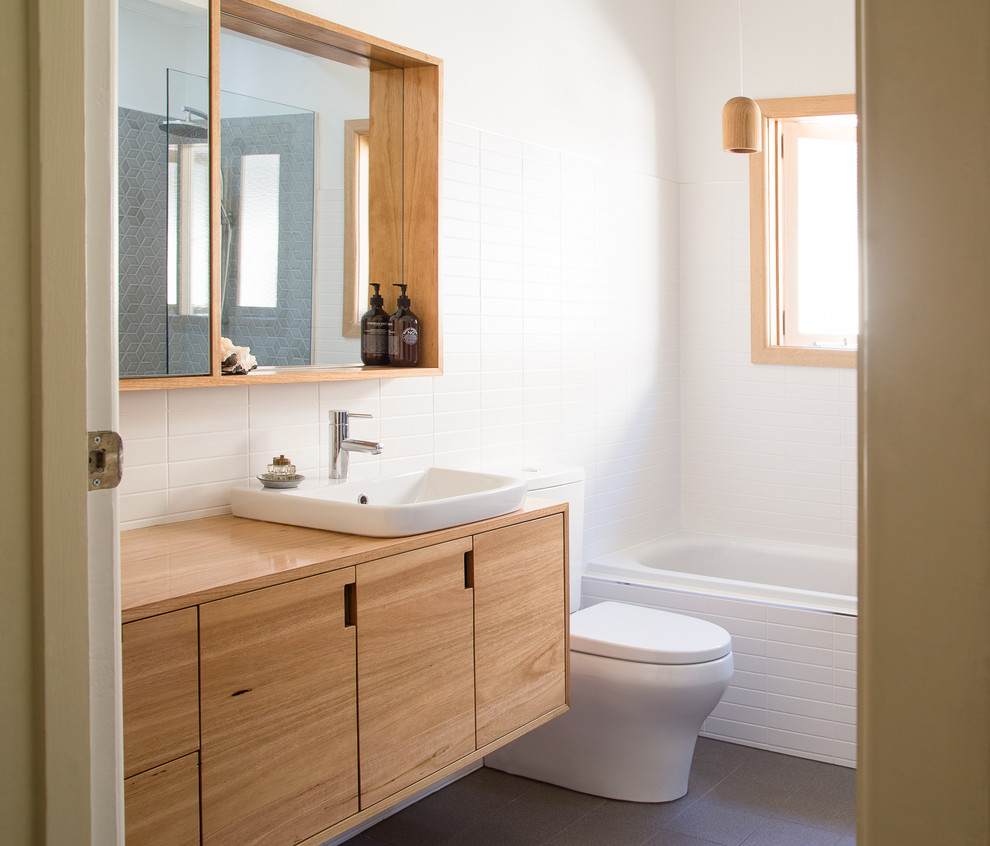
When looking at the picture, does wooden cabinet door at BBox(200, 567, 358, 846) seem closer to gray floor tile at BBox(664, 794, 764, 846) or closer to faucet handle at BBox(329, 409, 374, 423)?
faucet handle at BBox(329, 409, 374, 423)

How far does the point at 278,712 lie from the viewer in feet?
5.53

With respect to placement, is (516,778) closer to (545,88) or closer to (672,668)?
(672,668)

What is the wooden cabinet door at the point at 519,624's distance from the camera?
215cm

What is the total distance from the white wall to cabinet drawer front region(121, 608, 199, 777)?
111 inches

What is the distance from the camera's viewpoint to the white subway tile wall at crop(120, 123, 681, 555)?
2.17 meters

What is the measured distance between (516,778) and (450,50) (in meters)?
2.16

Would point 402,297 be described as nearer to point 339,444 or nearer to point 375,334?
point 375,334

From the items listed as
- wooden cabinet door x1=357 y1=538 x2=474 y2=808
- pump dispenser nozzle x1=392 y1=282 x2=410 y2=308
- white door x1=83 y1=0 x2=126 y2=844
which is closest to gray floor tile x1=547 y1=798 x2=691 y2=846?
wooden cabinet door x1=357 y1=538 x2=474 y2=808

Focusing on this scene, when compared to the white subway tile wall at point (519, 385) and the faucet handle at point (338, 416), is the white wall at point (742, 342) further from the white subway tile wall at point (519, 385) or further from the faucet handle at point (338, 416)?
the faucet handle at point (338, 416)

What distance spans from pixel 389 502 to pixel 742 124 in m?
1.72

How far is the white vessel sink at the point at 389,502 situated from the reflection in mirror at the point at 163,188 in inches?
13.1

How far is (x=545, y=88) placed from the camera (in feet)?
10.6

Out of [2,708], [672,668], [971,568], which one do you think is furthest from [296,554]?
[971,568]

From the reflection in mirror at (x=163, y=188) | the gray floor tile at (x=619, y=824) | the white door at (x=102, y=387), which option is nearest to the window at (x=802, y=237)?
the gray floor tile at (x=619, y=824)
